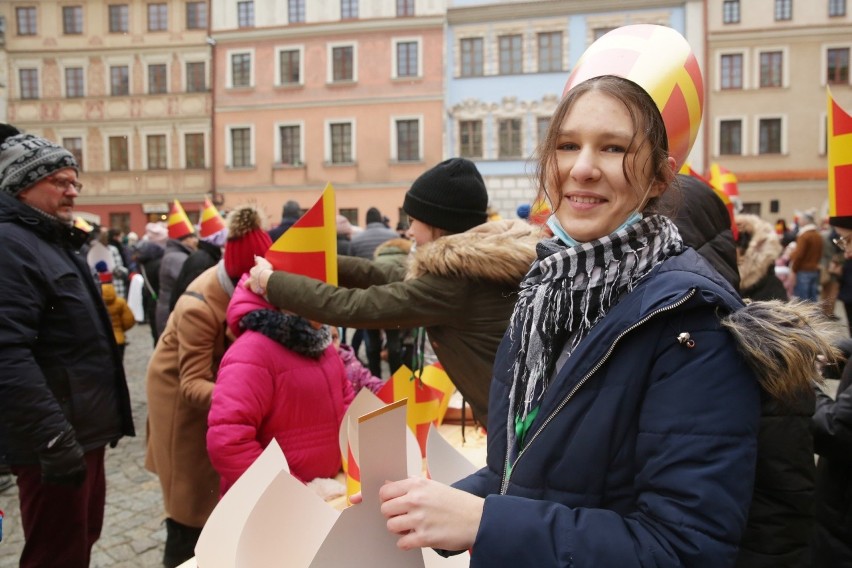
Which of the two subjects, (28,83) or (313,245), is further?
(28,83)

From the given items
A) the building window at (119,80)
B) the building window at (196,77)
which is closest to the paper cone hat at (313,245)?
the building window at (119,80)

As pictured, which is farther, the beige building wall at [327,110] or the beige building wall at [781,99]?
the beige building wall at [327,110]

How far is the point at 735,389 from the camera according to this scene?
89 cm

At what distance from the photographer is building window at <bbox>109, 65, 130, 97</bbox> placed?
2094cm

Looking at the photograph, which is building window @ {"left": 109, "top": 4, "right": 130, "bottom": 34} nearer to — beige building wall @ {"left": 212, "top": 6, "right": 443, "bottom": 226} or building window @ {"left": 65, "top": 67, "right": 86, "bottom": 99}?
building window @ {"left": 65, "top": 67, "right": 86, "bottom": 99}

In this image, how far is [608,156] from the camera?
104 cm

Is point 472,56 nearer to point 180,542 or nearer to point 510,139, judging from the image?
point 510,139

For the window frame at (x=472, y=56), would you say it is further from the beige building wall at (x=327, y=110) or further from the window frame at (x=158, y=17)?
the window frame at (x=158, y=17)

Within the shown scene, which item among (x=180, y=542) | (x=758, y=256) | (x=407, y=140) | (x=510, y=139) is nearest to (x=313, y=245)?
(x=180, y=542)

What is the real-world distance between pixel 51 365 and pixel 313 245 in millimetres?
1187

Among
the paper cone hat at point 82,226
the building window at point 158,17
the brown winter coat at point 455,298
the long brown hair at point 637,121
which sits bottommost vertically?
the brown winter coat at point 455,298

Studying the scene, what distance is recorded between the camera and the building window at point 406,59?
77.4 feet

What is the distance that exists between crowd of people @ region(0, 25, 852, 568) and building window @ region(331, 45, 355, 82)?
74.8 ft

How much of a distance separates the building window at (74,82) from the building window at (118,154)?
5.75ft
